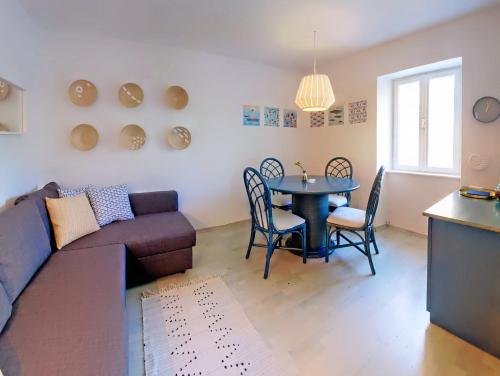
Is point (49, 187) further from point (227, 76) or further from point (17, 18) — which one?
point (227, 76)

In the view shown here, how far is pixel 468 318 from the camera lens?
5.11 ft

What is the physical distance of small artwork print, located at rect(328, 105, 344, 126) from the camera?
3.85 meters

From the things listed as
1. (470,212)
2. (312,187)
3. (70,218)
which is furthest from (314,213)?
(70,218)

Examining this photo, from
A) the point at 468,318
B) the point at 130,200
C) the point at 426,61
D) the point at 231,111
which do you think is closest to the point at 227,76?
the point at 231,111

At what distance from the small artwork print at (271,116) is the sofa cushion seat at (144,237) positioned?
2.13 metres

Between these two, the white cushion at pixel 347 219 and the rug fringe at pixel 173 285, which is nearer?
the rug fringe at pixel 173 285

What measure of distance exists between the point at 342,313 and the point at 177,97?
2.82 meters

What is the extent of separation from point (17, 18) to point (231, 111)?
88.3 inches

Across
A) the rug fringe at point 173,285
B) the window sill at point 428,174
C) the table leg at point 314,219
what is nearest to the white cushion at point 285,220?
the table leg at point 314,219

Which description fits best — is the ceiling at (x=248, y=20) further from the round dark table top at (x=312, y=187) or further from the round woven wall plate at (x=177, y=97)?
the round dark table top at (x=312, y=187)

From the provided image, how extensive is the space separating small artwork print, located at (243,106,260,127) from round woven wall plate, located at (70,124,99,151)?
1.88m

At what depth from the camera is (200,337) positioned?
1662 millimetres

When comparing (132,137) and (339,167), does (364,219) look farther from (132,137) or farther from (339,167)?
(132,137)

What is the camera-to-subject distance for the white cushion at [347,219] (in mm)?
2420
